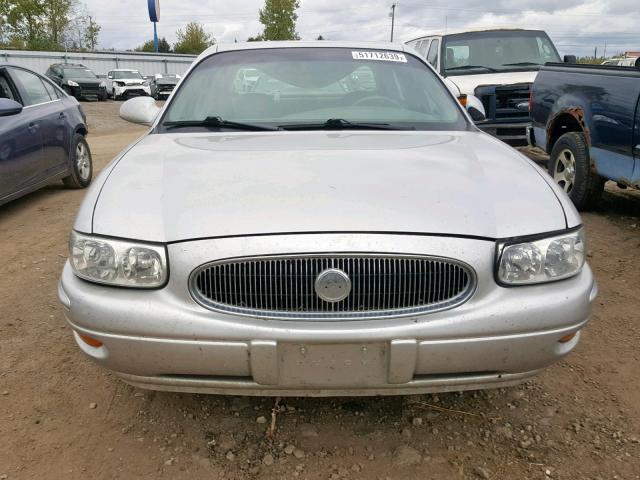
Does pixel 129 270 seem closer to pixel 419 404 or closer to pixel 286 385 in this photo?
pixel 286 385

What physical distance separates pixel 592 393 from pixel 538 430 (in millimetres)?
431

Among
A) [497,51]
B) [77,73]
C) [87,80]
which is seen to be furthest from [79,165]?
[77,73]

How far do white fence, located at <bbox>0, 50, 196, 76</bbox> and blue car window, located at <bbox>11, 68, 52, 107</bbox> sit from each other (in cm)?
2865

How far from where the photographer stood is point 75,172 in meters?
6.51

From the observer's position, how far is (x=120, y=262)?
192cm

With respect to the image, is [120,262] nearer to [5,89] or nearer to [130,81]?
[5,89]

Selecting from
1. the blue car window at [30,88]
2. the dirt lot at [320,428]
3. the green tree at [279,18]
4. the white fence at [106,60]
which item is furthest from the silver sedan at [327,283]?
the green tree at [279,18]

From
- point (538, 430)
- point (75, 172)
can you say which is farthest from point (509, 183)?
point (75, 172)

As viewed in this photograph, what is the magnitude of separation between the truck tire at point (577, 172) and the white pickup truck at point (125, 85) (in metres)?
25.9

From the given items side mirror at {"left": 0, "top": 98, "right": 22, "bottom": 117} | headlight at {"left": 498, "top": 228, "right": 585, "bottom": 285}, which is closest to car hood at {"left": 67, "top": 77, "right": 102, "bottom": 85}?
side mirror at {"left": 0, "top": 98, "right": 22, "bottom": 117}

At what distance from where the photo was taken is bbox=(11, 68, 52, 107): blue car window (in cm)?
573

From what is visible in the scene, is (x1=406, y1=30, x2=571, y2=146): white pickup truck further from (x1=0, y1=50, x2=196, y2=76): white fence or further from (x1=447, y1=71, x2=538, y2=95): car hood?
(x1=0, y1=50, x2=196, y2=76): white fence

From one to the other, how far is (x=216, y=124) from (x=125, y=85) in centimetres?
2731

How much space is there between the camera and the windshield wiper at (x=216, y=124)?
9.67ft
